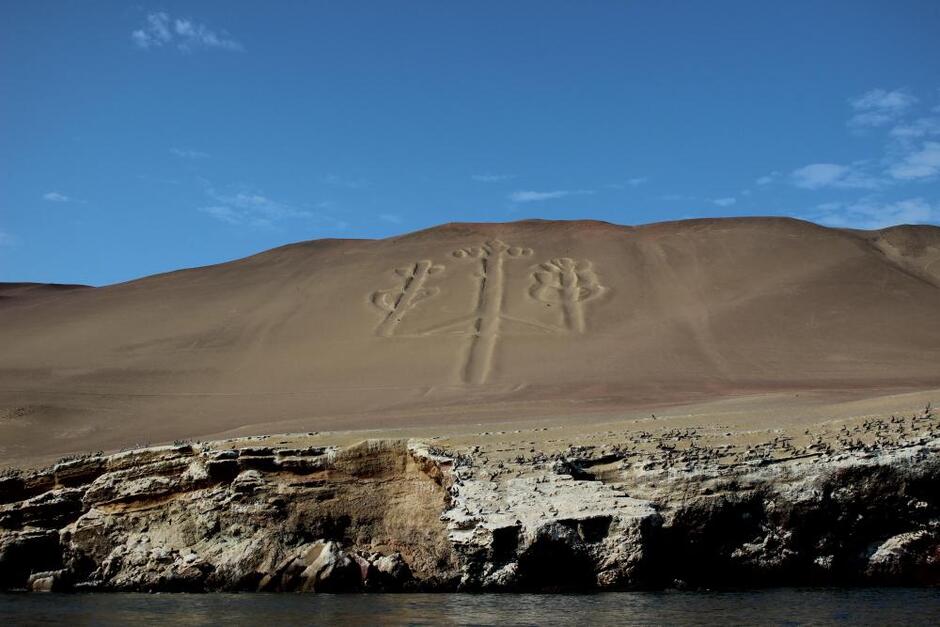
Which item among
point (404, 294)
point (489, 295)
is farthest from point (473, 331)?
point (404, 294)

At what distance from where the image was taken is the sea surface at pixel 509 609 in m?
9.94

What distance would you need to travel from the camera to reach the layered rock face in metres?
12.2

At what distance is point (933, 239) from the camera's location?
48562 mm

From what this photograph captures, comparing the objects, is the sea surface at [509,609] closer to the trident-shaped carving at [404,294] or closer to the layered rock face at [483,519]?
the layered rock face at [483,519]

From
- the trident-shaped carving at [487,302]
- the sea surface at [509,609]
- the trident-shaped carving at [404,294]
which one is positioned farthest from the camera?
the trident-shaped carving at [404,294]

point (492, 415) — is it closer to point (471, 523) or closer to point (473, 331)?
point (473, 331)

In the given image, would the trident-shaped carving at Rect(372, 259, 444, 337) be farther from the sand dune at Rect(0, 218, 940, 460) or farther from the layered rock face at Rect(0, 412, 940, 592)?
the layered rock face at Rect(0, 412, 940, 592)

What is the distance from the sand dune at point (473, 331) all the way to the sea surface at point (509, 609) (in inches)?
503

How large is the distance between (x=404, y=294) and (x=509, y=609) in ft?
112

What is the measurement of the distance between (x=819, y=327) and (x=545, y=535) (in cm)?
2742

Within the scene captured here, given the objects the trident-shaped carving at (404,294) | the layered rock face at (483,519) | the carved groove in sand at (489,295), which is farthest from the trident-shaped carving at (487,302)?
the layered rock face at (483,519)

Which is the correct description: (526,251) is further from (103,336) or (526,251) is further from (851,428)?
(851,428)

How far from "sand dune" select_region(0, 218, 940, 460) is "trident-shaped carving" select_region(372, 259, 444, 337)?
15cm

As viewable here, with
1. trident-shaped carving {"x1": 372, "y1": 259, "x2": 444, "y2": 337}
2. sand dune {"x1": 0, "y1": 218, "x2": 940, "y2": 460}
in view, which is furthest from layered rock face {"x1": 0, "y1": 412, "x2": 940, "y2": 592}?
trident-shaped carving {"x1": 372, "y1": 259, "x2": 444, "y2": 337}
